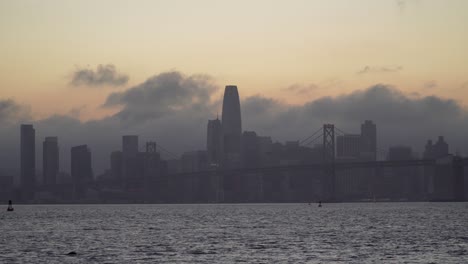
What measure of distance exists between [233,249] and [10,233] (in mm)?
31063

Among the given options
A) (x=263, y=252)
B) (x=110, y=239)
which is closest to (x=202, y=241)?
(x=110, y=239)

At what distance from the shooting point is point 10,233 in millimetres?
86625

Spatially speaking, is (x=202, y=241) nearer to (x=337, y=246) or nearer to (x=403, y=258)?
(x=337, y=246)

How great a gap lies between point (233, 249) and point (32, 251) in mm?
12926

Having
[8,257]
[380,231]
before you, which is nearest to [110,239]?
[8,257]

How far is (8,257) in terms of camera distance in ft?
188

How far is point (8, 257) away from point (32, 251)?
188 inches

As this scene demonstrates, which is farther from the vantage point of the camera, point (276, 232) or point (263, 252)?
point (276, 232)

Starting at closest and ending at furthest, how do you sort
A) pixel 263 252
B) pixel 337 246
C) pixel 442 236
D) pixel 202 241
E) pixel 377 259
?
1. pixel 377 259
2. pixel 263 252
3. pixel 337 246
4. pixel 202 241
5. pixel 442 236

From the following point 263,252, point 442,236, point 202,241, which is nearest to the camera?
point 263,252

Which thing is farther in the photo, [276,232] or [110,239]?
[276,232]

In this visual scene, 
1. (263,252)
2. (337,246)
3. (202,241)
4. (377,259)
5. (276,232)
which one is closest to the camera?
(377,259)

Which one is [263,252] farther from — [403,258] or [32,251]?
[32,251]

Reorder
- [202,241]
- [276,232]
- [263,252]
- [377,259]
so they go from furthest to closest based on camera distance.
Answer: [276,232] → [202,241] → [263,252] → [377,259]
